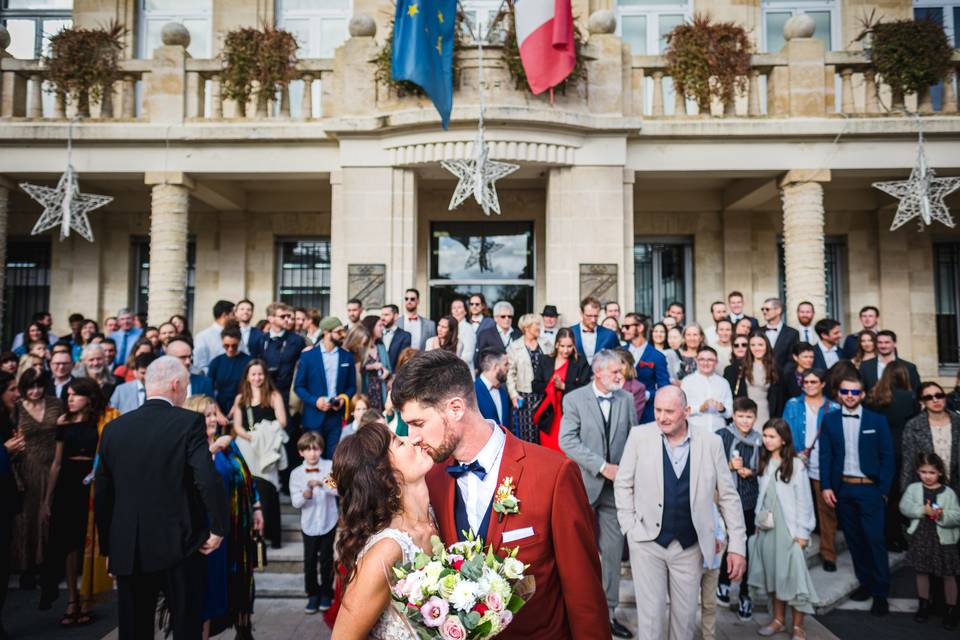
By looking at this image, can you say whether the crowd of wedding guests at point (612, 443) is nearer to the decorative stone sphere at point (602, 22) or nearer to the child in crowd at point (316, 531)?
the child in crowd at point (316, 531)

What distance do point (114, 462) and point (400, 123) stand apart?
22.9 ft

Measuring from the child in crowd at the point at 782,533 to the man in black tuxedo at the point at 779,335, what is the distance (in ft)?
7.51

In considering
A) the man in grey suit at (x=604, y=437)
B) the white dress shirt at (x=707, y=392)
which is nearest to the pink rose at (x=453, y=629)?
the man in grey suit at (x=604, y=437)

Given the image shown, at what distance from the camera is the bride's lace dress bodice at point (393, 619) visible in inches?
88.9

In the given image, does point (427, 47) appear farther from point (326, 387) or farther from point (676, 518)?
point (676, 518)

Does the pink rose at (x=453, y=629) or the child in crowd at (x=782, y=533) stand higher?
the pink rose at (x=453, y=629)

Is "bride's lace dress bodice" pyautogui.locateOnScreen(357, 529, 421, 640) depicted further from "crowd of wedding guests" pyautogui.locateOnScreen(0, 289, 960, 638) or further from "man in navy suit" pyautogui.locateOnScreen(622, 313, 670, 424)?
"man in navy suit" pyautogui.locateOnScreen(622, 313, 670, 424)

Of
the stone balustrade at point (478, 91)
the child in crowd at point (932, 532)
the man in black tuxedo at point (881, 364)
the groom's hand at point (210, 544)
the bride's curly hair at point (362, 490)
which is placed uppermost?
the stone balustrade at point (478, 91)

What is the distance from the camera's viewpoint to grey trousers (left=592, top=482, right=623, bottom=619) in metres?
5.77

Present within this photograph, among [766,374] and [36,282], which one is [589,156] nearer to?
[766,374]

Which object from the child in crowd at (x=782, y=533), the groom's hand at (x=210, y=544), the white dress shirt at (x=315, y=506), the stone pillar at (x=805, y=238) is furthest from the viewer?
the stone pillar at (x=805, y=238)

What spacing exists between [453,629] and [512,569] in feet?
0.84

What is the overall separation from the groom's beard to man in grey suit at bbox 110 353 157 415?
5.33 m

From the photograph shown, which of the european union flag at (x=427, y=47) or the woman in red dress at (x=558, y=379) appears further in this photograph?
the european union flag at (x=427, y=47)
